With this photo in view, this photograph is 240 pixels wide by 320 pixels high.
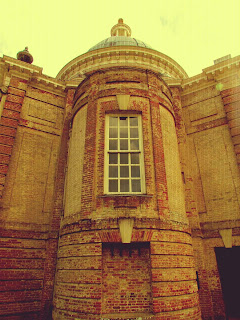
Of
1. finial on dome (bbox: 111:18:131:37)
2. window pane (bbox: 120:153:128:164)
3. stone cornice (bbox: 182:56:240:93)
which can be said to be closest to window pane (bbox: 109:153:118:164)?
window pane (bbox: 120:153:128:164)

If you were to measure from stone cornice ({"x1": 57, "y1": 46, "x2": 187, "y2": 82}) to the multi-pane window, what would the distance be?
9.21m

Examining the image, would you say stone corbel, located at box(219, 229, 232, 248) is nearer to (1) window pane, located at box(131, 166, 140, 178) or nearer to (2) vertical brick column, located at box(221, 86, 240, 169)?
(2) vertical brick column, located at box(221, 86, 240, 169)

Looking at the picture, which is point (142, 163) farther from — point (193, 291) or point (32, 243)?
point (32, 243)

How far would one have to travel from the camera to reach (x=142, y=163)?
8.49 metres

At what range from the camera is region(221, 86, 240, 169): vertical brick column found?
1108cm

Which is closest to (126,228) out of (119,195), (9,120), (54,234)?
(119,195)

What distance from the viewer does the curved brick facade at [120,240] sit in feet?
21.9

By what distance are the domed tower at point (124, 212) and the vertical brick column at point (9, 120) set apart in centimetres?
300

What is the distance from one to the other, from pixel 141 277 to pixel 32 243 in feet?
16.9

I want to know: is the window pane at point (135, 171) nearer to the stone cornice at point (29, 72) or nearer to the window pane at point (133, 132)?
the window pane at point (133, 132)

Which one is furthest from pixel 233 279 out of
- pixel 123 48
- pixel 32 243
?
pixel 123 48

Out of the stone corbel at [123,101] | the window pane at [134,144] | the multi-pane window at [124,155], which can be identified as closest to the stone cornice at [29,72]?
the stone corbel at [123,101]

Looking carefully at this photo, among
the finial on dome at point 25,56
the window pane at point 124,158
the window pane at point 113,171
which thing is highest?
the finial on dome at point 25,56

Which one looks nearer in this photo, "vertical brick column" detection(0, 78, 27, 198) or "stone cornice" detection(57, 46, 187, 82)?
"vertical brick column" detection(0, 78, 27, 198)
